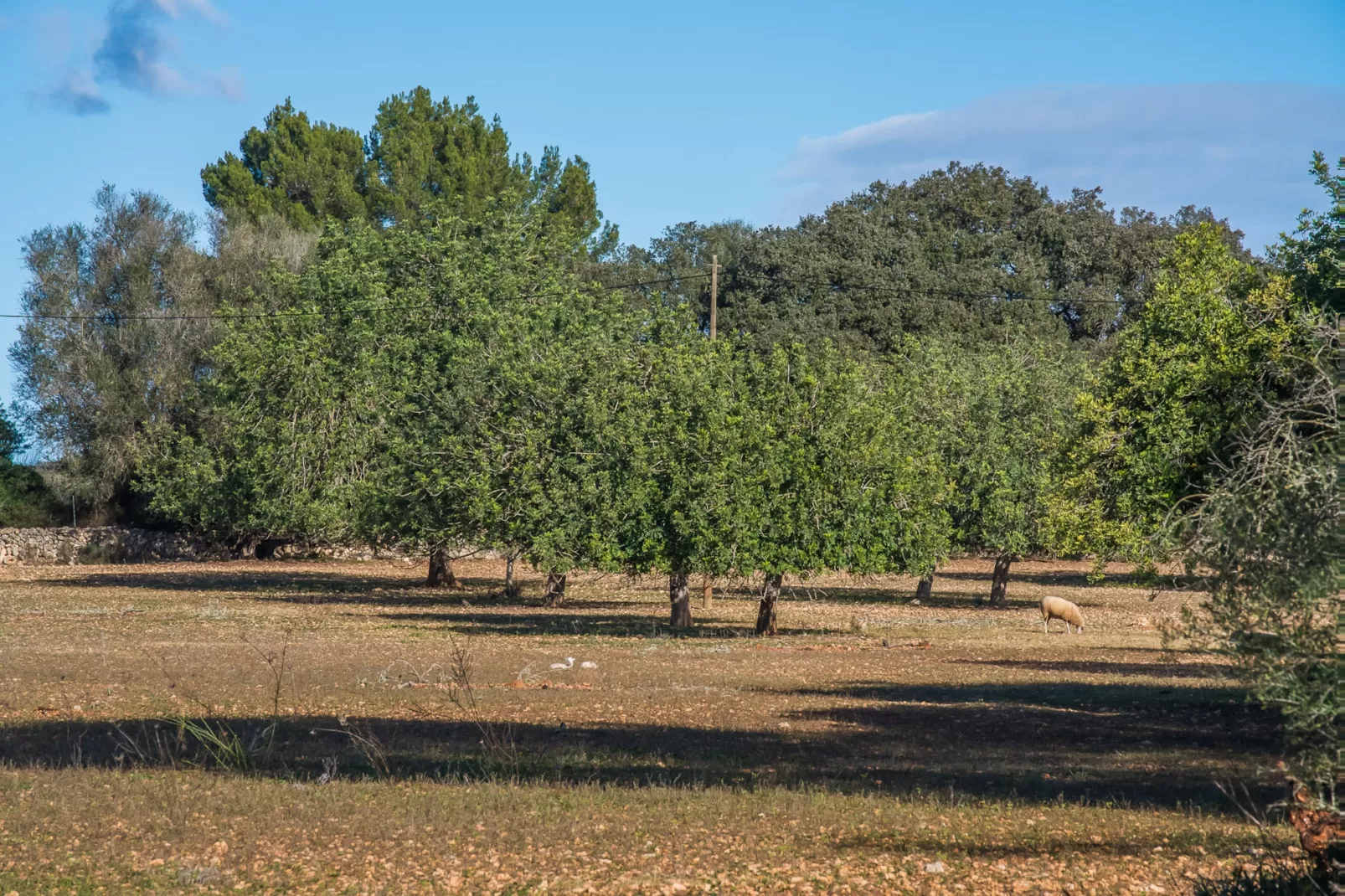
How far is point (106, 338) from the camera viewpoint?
180ft

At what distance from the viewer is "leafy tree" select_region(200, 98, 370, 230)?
67.9 m

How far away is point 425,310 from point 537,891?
35.3 meters

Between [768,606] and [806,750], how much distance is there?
611 inches

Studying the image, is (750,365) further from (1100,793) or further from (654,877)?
(654,877)

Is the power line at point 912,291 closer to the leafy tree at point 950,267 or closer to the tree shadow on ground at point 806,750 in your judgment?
the leafy tree at point 950,267

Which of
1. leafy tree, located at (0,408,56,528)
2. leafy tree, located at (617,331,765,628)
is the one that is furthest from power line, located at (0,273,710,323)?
leafy tree, located at (617,331,765,628)

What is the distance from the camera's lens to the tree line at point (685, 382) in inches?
685

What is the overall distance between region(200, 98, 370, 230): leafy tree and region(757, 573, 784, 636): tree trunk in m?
44.2

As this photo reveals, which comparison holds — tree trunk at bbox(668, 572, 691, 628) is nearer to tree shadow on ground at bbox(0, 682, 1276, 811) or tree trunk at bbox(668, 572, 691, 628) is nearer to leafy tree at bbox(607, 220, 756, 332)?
tree shadow on ground at bbox(0, 682, 1276, 811)

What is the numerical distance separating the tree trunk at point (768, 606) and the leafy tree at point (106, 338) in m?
33.8

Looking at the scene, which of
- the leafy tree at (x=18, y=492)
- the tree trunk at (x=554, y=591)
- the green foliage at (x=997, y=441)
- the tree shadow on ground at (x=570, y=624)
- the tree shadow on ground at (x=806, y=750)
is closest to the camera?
the tree shadow on ground at (x=806, y=750)

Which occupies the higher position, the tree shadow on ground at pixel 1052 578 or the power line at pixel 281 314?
the power line at pixel 281 314

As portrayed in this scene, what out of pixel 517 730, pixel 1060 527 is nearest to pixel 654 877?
pixel 517 730

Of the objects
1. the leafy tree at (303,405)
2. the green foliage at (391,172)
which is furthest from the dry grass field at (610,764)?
the green foliage at (391,172)
